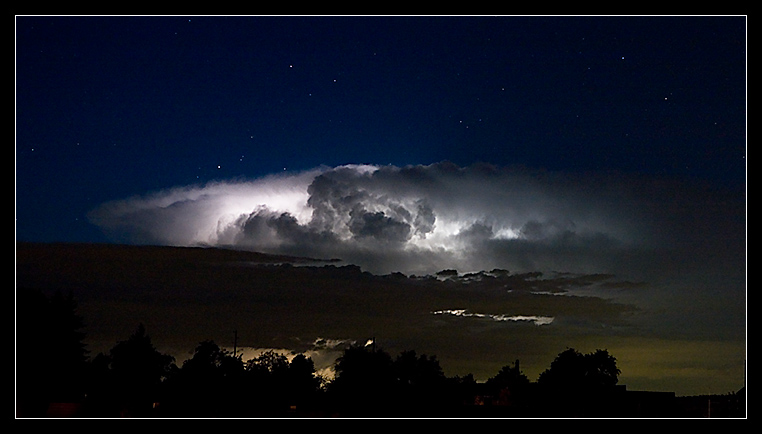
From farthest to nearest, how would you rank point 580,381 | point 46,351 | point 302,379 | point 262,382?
point 302,379, point 262,382, point 580,381, point 46,351

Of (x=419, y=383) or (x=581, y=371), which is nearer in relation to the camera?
(x=581, y=371)

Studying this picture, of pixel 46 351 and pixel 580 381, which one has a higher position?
pixel 46 351

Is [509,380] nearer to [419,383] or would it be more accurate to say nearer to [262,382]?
[419,383]

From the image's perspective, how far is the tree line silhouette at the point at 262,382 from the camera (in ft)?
93.9

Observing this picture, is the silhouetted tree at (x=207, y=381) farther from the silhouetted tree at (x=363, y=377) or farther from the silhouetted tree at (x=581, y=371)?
the silhouetted tree at (x=581, y=371)

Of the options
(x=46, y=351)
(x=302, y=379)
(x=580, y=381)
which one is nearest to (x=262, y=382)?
(x=302, y=379)

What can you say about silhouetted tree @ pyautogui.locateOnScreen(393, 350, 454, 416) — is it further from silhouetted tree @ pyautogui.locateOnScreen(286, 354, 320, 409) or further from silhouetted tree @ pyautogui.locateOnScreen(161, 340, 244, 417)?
silhouetted tree @ pyautogui.locateOnScreen(161, 340, 244, 417)

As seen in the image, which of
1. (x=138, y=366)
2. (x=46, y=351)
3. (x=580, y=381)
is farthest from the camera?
(x=580, y=381)

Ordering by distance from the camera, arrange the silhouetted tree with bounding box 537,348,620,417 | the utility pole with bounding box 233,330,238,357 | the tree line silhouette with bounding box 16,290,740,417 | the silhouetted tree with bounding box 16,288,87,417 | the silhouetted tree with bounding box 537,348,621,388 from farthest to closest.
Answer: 1. the utility pole with bounding box 233,330,238,357
2. the silhouetted tree with bounding box 537,348,621,388
3. the silhouetted tree with bounding box 537,348,620,417
4. the tree line silhouette with bounding box 16,290,740,417
5. the silhouetted tree with bounding box 16,288,87,417

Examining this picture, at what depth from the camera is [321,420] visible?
6051 millimetres

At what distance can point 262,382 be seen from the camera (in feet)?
126

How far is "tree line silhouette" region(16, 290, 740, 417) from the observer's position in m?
28.6

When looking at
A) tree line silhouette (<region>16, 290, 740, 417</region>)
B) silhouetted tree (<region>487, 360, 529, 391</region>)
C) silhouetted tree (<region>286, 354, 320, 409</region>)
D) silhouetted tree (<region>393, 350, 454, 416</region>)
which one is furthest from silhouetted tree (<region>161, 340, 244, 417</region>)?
silhouetted tree (<region>487, 360, 529, 391</region>)

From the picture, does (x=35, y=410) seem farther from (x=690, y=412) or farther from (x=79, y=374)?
(x=690, y=412)
